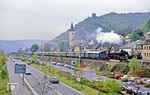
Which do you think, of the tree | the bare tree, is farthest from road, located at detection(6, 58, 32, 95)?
the tree

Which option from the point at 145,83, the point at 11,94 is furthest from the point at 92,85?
the point at 11,94

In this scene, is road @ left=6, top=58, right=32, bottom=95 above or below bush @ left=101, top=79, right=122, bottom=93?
below

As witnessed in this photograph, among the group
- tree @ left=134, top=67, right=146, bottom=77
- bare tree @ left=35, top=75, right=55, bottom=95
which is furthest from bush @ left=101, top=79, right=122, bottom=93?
tree @ left=134, top=67, right=146, bottom=77

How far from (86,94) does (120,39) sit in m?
141

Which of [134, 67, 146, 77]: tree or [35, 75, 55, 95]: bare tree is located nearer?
[35, 75, 55, 95]: bare tree

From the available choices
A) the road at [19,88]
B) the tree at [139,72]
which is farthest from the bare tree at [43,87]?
the tree at [139,72]

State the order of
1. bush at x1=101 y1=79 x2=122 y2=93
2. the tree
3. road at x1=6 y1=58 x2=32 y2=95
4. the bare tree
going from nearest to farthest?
1. the bare tree
2. bush at x1=101 y1=79 x2=122 y2=93
3. road at x1=6 y1=58 x2=32 y2=95
4. the tree

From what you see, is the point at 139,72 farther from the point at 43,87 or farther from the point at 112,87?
the point at 43,87

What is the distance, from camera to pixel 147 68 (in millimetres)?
68062

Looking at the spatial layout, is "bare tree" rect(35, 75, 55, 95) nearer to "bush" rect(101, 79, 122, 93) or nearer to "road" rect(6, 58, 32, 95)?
"road" rect(6, 58, 32, 95)

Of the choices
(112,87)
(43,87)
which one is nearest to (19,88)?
(112,87)

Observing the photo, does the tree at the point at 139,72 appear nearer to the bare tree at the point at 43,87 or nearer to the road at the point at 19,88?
the road at the point at 19,88

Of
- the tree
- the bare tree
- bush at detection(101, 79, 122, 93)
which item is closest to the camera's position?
the bare tree

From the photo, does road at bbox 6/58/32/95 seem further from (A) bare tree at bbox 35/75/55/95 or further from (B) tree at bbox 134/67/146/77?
(B) tree at bbox 134/67/146/77
